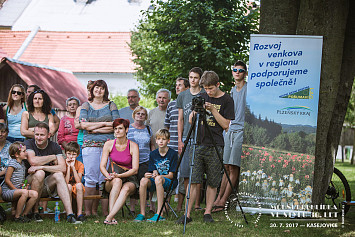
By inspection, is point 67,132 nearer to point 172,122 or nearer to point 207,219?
point 172,122

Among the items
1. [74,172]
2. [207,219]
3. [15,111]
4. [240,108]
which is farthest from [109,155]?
[240,108]

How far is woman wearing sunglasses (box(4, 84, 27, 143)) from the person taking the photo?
311 inches

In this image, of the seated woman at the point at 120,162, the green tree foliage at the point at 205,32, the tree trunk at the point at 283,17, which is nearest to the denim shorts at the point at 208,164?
the seated woman at the point at 120,162

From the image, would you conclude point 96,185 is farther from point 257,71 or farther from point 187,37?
point 187,37

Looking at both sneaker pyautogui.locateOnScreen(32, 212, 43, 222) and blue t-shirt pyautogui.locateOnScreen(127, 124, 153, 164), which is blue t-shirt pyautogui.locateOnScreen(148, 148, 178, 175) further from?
sneaker pyautogui.locateOnScreen(32, 212, 43, 222)

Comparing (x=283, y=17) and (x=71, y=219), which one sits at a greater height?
(x=283, y=17)

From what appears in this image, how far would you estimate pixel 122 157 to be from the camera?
729 cm

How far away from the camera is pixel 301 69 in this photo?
707cm

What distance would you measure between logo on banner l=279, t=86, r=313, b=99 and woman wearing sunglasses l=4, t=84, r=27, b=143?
13.1ft

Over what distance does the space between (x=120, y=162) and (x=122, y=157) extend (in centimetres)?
8

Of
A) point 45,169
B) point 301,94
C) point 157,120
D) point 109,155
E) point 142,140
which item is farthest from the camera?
point 157,120

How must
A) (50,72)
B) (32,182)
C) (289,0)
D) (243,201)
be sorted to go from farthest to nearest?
(50,72) → (289,0) → (243,201) → (32,182)

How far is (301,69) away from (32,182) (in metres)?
3.95

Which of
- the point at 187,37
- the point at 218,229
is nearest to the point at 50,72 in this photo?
the point at 187,37
